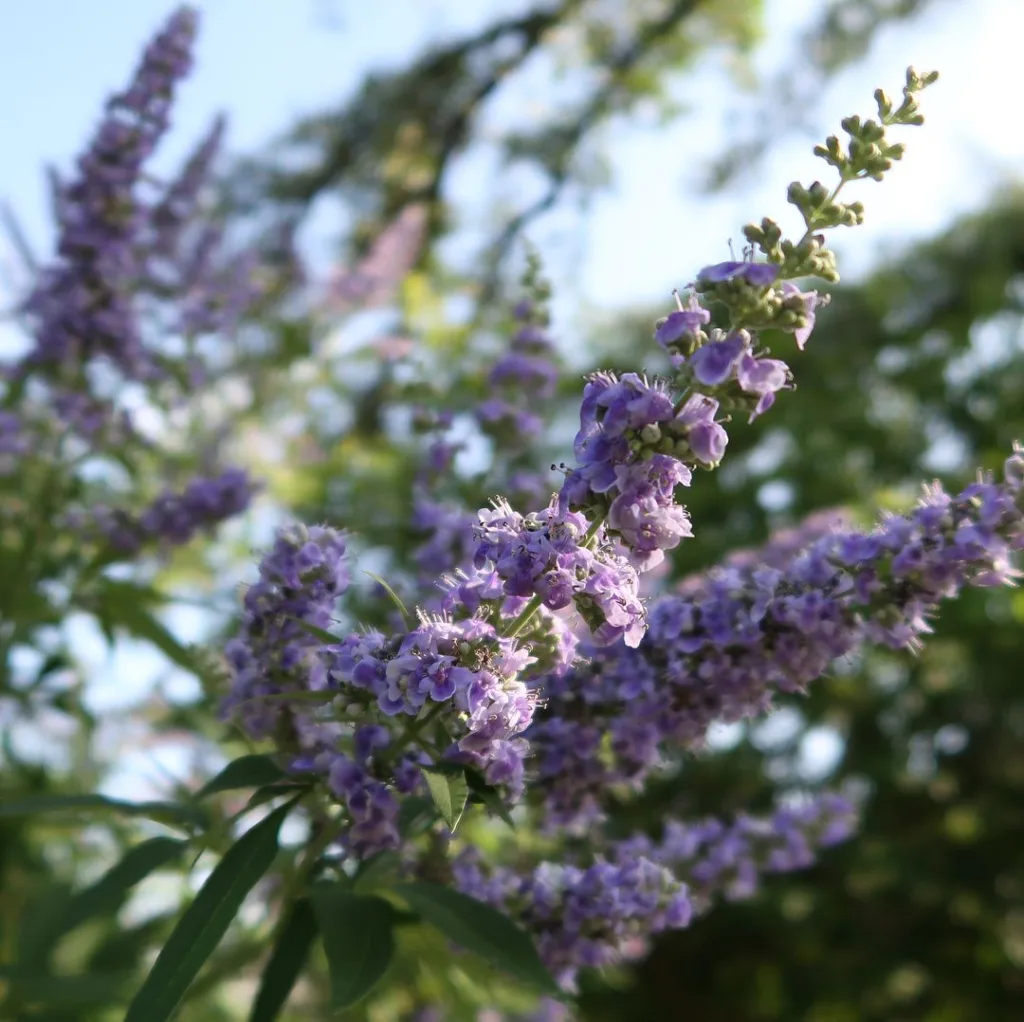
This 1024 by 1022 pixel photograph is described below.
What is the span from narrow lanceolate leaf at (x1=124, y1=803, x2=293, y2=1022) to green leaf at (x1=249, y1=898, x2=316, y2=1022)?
25 centimetres

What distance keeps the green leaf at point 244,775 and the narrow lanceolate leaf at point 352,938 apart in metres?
0.21

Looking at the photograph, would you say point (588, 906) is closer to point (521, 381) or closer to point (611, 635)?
point (611, 635)

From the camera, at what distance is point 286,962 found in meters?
1.83

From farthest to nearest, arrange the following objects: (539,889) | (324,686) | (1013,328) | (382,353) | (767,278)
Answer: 1. (1013,328)
2. (382,353)
3. (539,889)
4. (324,686)
5. (767,278)

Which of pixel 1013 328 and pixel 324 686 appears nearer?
pixel 324 686

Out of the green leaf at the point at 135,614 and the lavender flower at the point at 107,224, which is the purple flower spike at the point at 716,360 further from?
the lavender flower at the point at 107,224

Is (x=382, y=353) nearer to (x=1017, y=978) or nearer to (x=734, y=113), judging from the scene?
(x=734, y=113)

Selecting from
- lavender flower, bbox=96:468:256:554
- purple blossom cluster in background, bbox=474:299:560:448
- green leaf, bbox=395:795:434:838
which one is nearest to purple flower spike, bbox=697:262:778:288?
green leaf, bbox=395:795:434:838

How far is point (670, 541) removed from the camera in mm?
1479

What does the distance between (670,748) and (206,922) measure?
3.14 feet

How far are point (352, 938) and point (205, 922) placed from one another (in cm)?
24

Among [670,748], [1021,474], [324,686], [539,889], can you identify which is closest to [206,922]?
[324,686]

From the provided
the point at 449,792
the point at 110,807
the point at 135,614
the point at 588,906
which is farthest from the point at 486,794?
the point at 135,614

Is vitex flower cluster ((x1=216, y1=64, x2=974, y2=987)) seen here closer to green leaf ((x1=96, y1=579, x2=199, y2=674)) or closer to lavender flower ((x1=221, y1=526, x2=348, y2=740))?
lavender flower ((x1=221, y1=526, x2=348, y2=740))
